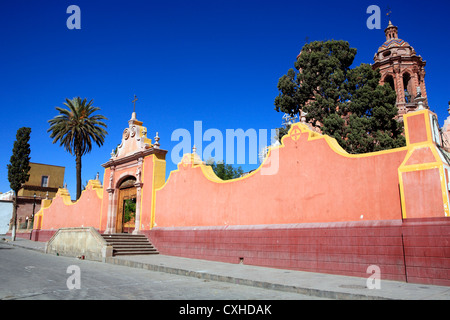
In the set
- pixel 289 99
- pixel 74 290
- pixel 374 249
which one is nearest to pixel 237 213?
pixel 374 249

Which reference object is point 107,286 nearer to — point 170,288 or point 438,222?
point 170,288

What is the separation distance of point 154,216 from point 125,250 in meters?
2.54

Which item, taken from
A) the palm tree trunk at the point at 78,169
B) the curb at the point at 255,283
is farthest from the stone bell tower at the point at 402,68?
the palm tree trunk at the point at 78,169

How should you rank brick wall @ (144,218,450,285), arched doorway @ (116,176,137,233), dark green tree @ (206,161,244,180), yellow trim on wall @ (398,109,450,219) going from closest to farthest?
brick wall @ (144,218,450,285) → yellow trim on wall @ (398,109,450,219) → arched doorway @ (116,176,137,233) → dark green tree @ (206,161,244,180)

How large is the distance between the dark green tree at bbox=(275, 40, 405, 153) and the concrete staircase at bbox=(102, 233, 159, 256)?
12055 millimetres

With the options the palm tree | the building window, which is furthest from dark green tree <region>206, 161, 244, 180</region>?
the building window

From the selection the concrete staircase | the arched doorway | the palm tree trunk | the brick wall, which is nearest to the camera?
the brick wall

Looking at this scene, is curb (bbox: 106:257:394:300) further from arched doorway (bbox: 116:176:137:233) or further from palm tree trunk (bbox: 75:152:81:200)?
palm tree trunk (bbox: 75:152:81:200)

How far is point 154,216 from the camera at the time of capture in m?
18.2

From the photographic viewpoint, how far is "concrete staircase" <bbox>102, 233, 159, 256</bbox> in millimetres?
16203

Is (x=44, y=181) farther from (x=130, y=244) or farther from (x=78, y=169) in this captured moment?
(x=130, y=244)

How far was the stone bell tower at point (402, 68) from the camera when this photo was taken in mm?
34625

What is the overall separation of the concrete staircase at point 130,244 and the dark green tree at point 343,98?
12.1 meters

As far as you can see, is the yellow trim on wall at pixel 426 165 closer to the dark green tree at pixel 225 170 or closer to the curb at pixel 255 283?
the curb at pixel 255 283
